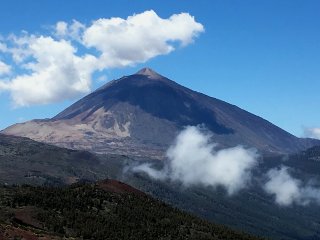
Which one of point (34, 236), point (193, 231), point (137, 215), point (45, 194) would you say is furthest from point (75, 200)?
point (34, 236)

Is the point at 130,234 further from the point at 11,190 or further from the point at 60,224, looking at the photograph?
the point at 11,190

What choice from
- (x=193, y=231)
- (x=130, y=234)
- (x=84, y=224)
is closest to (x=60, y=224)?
(x=84, y=224)

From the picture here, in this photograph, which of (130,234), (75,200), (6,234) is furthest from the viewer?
(75,200)

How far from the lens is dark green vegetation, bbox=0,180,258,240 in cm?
15412

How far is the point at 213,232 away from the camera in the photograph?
638 ft

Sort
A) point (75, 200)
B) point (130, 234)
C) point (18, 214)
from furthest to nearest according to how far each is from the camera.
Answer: point (75, 200)
point (130, 234)
point (18, 214)

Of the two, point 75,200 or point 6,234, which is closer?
point 6,234

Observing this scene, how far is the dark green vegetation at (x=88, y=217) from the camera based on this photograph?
154125 mm

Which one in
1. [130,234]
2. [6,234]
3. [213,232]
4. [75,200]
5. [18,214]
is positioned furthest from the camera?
[213,232]

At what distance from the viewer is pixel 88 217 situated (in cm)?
16888

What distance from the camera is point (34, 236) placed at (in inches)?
4956

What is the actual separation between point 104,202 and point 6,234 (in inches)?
2932

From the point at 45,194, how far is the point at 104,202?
70.0 ft

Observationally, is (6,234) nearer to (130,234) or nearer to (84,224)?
(84,224)
